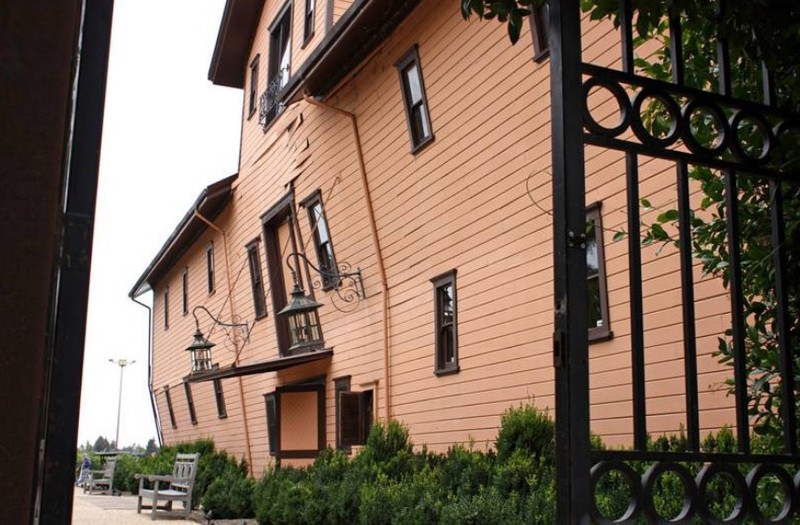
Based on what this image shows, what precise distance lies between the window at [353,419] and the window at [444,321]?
242cm

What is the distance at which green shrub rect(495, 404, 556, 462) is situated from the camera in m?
10.2

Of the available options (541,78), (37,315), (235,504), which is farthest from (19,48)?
(235,504)

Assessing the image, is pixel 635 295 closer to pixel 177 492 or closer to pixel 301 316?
pixel 301 316

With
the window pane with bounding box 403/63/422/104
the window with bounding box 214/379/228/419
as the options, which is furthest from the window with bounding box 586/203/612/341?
the window with bounding box 214/379/228/419

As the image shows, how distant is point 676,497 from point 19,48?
22.4 feet

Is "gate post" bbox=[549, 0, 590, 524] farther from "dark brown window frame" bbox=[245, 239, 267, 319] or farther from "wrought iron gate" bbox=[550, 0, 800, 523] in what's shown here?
"dark brown window frame" bbox=[245, 239, 267, 319]

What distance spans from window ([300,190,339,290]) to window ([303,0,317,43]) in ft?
10.3

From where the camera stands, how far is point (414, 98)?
14.6 m

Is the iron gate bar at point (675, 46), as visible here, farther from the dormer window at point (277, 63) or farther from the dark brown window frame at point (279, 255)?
the dormer window at point (277, 63)

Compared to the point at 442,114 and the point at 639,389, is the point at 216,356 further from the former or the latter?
the point at 639,389

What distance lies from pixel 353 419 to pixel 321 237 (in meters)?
3.82

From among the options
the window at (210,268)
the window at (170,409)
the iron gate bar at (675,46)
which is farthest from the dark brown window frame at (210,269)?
the iron gate bar at (675,46)

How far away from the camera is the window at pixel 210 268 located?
2577cm

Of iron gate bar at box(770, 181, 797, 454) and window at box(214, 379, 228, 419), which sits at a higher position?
window at box(214, 379, 228, 419)
